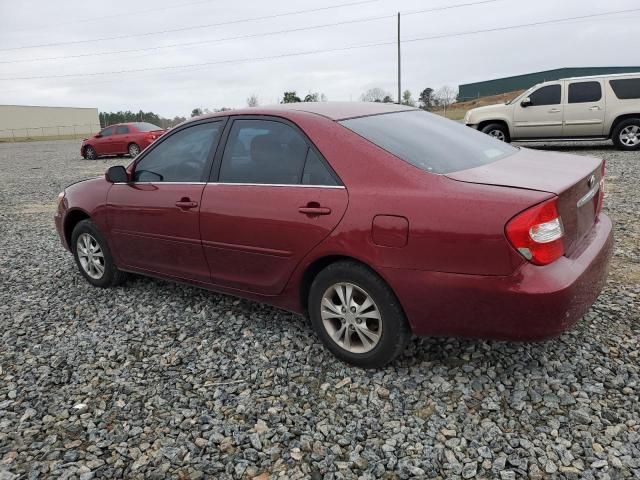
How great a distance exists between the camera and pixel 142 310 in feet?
14.1

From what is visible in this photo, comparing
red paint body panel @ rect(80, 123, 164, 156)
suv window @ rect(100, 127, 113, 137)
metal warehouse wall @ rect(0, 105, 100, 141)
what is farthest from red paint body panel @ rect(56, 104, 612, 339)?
metal warehouse wall @ rect(0, 105, 100, 141)

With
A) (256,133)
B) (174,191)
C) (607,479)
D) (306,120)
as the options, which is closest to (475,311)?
(607,479)

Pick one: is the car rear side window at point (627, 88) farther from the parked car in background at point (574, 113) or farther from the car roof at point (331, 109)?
the car roof at point (331, 109)

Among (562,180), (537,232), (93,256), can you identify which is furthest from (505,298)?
(93,256)

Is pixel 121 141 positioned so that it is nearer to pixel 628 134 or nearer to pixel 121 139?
pixel 121 139

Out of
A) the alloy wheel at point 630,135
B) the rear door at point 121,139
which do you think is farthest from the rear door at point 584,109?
the rear door at point 121,139

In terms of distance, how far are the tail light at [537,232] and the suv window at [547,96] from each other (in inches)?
462

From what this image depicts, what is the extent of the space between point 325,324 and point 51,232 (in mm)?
5764

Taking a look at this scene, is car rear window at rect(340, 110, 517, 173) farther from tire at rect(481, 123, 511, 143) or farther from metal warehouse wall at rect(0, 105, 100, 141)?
metal warehouse wall at rect(0, 105, 100, 141)

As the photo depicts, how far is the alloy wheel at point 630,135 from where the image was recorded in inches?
483

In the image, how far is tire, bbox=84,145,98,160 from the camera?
2080 centimetres

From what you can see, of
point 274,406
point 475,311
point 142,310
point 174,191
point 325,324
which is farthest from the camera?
point 142,310

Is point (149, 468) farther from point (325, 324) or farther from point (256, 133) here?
point (256, 133)

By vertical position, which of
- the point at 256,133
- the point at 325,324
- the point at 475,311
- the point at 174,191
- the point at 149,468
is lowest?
the point at 149,468
